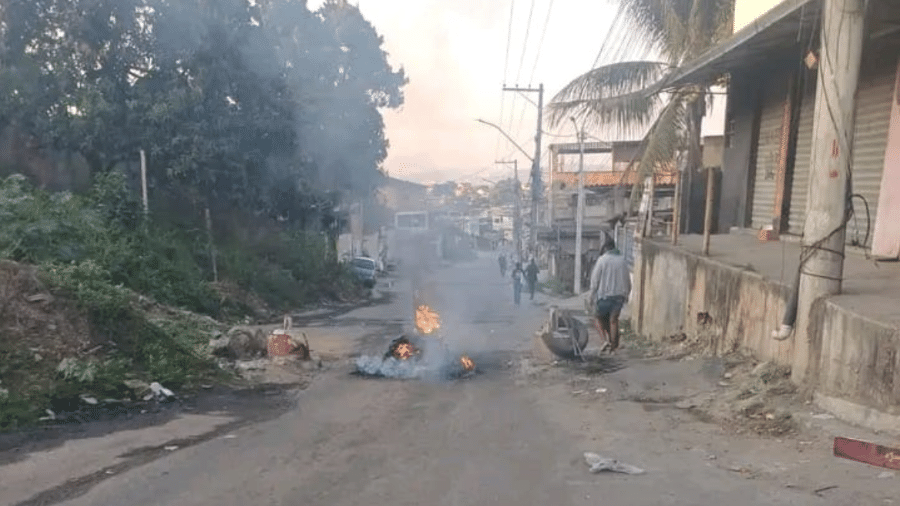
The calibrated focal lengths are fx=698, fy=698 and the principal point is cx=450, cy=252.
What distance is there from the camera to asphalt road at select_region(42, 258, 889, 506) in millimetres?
4570

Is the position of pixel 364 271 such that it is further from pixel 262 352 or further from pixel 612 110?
pixel 262 352

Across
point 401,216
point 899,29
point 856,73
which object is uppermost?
point 899,29

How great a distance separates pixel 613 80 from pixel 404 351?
9.67 metres

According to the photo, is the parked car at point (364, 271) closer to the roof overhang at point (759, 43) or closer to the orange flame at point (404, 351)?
the roof overhang at point (759, 43)

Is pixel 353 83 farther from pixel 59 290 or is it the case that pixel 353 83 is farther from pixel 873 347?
pixel 873 347

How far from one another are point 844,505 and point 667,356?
5881mm

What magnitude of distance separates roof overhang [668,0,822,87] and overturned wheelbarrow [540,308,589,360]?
4.92 metres

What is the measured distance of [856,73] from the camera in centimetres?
610

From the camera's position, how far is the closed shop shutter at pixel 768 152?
13922 mm

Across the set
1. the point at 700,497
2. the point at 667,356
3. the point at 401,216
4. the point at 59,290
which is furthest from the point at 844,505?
the point at 401,216

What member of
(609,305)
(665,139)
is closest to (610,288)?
(609,305)

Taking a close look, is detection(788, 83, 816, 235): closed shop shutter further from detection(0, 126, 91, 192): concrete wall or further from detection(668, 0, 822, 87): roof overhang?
detection(0, 126, 91, 192): concrete wall

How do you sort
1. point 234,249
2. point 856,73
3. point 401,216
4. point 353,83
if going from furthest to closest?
→ point 401,216
point 353,83
point 234,249
point 856,73

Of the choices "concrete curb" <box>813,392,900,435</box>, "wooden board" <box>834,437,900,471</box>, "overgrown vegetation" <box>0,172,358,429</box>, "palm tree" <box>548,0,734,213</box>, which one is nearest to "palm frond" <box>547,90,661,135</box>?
"palm tree" <box>548,0,734,213</box>
